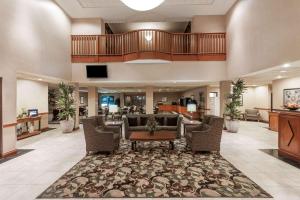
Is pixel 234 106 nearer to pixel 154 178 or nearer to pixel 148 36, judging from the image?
pixel 148 36

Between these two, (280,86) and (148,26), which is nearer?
(280,86)

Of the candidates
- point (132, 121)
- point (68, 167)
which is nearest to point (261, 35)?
point (132, 121)

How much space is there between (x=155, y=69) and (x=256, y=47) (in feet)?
12.6

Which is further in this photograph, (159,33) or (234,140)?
(159,33)

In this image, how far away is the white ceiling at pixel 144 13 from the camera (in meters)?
7.72

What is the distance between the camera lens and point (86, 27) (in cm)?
886

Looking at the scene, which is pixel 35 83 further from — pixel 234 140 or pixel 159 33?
pixel 234 140

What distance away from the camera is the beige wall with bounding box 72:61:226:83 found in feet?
26.7

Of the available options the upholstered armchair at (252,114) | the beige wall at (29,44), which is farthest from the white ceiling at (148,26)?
the upholstered armchair at (252,114)

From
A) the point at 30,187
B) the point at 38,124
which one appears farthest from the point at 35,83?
the point at 30,187

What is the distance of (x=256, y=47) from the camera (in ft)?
19.4

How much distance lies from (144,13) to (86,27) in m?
2.88

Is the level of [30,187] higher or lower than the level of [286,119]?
lower

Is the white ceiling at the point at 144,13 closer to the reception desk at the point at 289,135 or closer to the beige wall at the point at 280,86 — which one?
the beige wall at the point at 280,86
